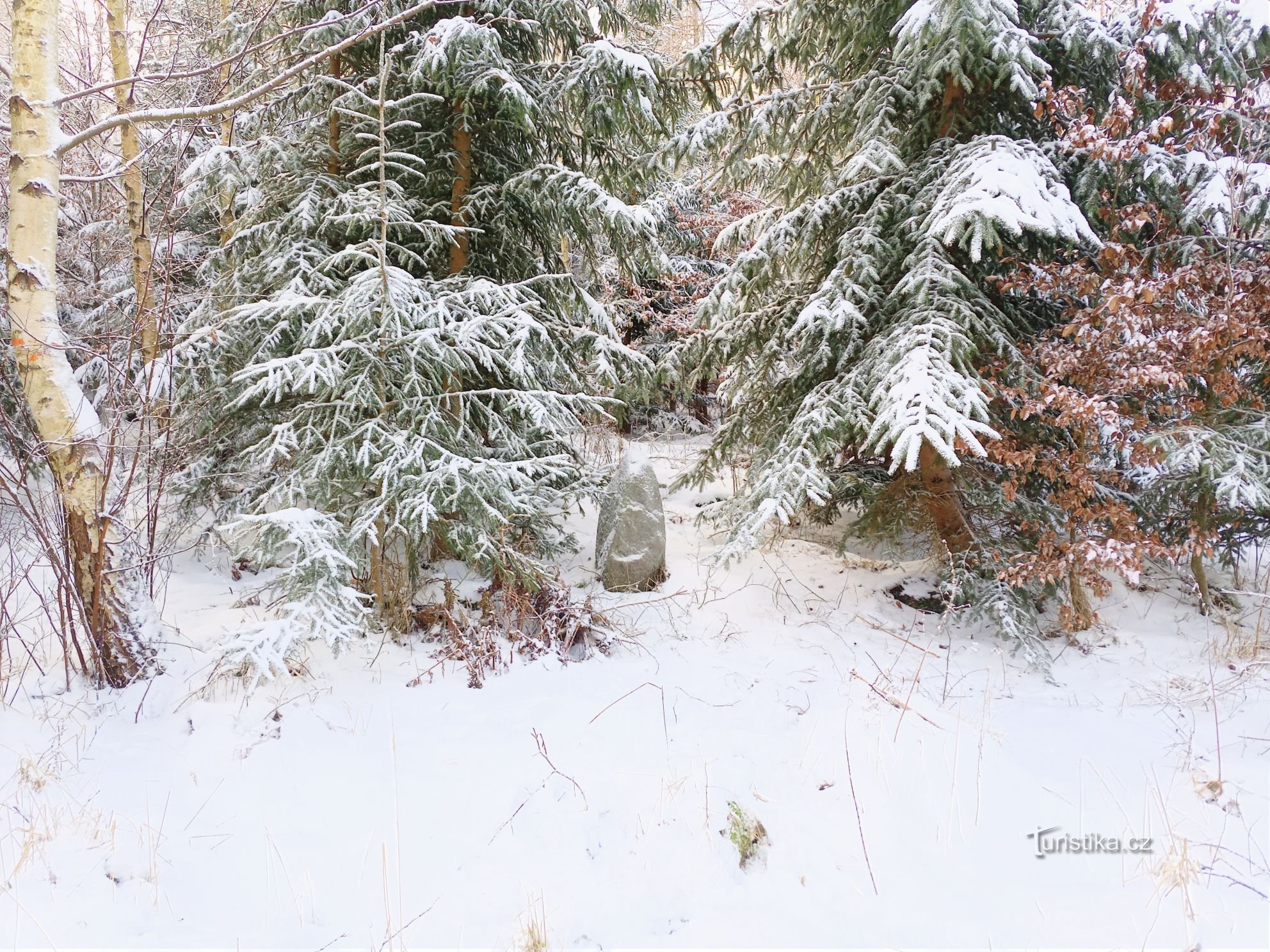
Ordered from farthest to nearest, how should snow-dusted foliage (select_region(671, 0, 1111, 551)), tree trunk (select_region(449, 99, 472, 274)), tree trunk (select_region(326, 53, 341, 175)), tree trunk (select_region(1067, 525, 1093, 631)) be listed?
tree trunk (select_region(449, 99, 472, 274)), tree trunk (select_region(326, 53, 341, 175)), tree trunk (select_region(1067, 525, 1093, 631)), snow-dusted foliage (select_region(671, 0, 1111, 551))

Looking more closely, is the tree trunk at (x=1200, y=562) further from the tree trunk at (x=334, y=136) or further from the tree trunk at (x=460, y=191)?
the tree trunk at (x=334, y=136)

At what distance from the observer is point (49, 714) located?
3484 millimetres

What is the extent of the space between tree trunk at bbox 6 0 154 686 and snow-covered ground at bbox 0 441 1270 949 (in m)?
0.52

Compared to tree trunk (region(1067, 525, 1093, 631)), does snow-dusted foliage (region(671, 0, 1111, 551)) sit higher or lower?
higher

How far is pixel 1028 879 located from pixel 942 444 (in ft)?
6.60

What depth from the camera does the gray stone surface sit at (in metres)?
5.45

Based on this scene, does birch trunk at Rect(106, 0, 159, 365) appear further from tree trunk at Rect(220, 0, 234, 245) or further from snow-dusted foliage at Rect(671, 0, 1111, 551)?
snow-dusted foliage at Rect(671, 0, 1111, 551)

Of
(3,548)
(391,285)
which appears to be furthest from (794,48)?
(3,548)

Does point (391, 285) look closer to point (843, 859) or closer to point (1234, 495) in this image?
point (843, 859)

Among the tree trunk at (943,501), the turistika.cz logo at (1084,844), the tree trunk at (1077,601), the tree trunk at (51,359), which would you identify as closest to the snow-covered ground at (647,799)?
the turistika.cz logo at (1084,844)

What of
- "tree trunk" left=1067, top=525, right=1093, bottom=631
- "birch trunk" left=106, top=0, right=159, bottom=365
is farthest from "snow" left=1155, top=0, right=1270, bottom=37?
"birch trunk" left=106, top=0, right=159, bottom=365

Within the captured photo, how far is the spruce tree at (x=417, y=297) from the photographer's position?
4027 mm

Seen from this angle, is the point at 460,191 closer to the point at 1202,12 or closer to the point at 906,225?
the point at 906,225

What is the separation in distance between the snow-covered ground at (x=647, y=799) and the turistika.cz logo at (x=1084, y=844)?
0.09 feet
